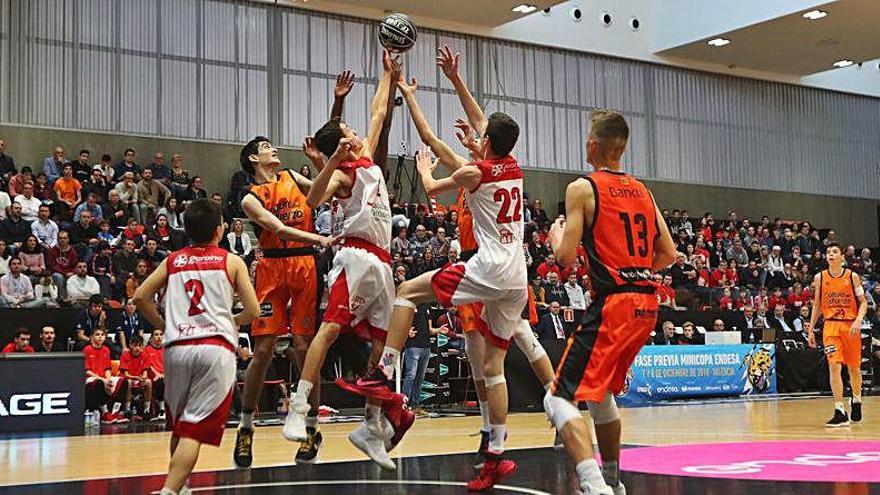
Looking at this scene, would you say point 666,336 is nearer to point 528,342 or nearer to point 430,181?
point 528,342

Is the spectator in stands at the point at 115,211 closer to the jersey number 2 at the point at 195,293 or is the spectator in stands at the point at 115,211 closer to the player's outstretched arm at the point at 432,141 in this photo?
the player's outstretched arm at the point at 432,141

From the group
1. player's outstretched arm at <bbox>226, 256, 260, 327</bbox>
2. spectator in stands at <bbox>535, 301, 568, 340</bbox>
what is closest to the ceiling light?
spectator in stands at <bbox>535, 301, 568, 340</bbox>

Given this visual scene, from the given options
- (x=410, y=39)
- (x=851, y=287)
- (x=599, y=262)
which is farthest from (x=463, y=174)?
(x=851, y=287)

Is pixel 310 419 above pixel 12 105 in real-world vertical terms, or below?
below

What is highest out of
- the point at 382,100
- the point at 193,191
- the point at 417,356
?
the point at 193,191

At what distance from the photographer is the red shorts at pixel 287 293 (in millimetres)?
7027

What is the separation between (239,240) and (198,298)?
13562mm

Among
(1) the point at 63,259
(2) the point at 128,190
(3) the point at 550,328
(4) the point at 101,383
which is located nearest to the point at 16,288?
(1) the point at 63,259

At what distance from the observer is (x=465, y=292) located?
19.6ft

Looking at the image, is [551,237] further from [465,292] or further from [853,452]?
[853,452]

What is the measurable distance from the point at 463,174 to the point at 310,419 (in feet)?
6.52

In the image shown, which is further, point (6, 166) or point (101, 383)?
point (6, 166)

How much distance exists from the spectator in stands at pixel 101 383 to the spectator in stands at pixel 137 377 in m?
0.12

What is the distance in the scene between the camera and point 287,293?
279 inches
